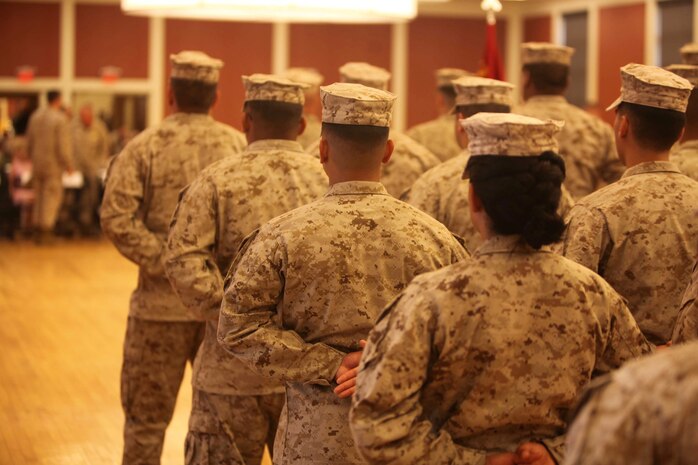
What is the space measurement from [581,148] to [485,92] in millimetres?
986

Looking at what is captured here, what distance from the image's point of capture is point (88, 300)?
999 centimetres

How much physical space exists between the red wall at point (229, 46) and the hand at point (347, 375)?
16.2m

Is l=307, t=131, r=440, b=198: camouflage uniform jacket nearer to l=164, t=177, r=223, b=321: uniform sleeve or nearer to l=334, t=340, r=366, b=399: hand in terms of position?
l=164, t=177, r=223, b=321: uniform sleeve

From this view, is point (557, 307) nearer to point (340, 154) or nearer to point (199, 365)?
point (340, 154)

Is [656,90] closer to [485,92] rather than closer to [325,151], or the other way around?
[325,151]

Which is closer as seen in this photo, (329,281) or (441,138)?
(329,281)

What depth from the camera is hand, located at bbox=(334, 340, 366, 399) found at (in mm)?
2699

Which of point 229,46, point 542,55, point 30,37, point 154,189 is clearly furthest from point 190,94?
point 229,46

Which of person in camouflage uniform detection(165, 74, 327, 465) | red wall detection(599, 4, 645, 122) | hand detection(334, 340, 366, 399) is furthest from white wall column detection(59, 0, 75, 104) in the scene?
hand detection(334, 340, 366, 399)

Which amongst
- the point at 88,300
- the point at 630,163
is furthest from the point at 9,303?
the point at 630,163

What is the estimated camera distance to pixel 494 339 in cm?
218

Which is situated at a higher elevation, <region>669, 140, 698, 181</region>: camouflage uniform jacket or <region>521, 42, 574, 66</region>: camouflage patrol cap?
<region>521, 42, 574, 66</region>: camouflage patrol cap

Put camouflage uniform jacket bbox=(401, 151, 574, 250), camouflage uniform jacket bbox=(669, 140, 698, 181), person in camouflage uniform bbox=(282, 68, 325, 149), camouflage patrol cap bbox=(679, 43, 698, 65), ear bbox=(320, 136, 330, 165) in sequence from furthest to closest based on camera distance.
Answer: person in camouflage uniform bbox=(282, 68, 325, 149) → camouflage patrol cap bbox=(679, 43, 698, 65) → camouflage uniform jacket bbox=(401, 151, 574, 250) → camouflage uniform jacket bbox=(669, 140, 698, 181) → ear bbox=(320, 136, 330, 165)

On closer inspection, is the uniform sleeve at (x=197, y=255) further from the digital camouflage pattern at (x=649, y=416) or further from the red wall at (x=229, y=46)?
the red wall at (x=229, y=46)
